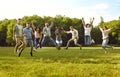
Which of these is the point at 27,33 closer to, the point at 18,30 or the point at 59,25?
the point at 18,30

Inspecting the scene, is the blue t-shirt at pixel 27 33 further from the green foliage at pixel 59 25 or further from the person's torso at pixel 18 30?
the green foliage at pixel 59 25

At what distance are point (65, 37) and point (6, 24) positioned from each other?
2711cm

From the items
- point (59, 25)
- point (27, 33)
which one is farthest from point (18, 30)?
point (59, 25)

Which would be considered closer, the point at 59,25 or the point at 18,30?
the point at 18,30

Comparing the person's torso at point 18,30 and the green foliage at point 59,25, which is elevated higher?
the green foliage at point 59,25

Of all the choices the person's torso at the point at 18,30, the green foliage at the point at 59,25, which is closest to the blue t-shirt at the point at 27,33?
the person's torso at the point at 18,30

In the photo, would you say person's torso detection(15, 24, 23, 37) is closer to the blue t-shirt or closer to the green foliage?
the blue t-shirt

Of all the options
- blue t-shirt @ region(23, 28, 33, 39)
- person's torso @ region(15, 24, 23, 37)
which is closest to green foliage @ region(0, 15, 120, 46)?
blue t-shirt @ region(23, 28, 33, 39)

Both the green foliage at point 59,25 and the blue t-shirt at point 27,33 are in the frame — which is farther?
the green foliage at point 59,25

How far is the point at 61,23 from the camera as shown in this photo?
10250 centimetres

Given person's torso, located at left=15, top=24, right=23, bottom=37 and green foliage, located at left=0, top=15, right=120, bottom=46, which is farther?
green foliage, located at left=0, top=15, right=120, bottom=46

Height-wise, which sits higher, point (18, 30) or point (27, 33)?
point (18, 30)

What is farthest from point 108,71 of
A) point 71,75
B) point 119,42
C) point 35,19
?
point 35,19

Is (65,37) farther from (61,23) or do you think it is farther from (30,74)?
(30,74)
